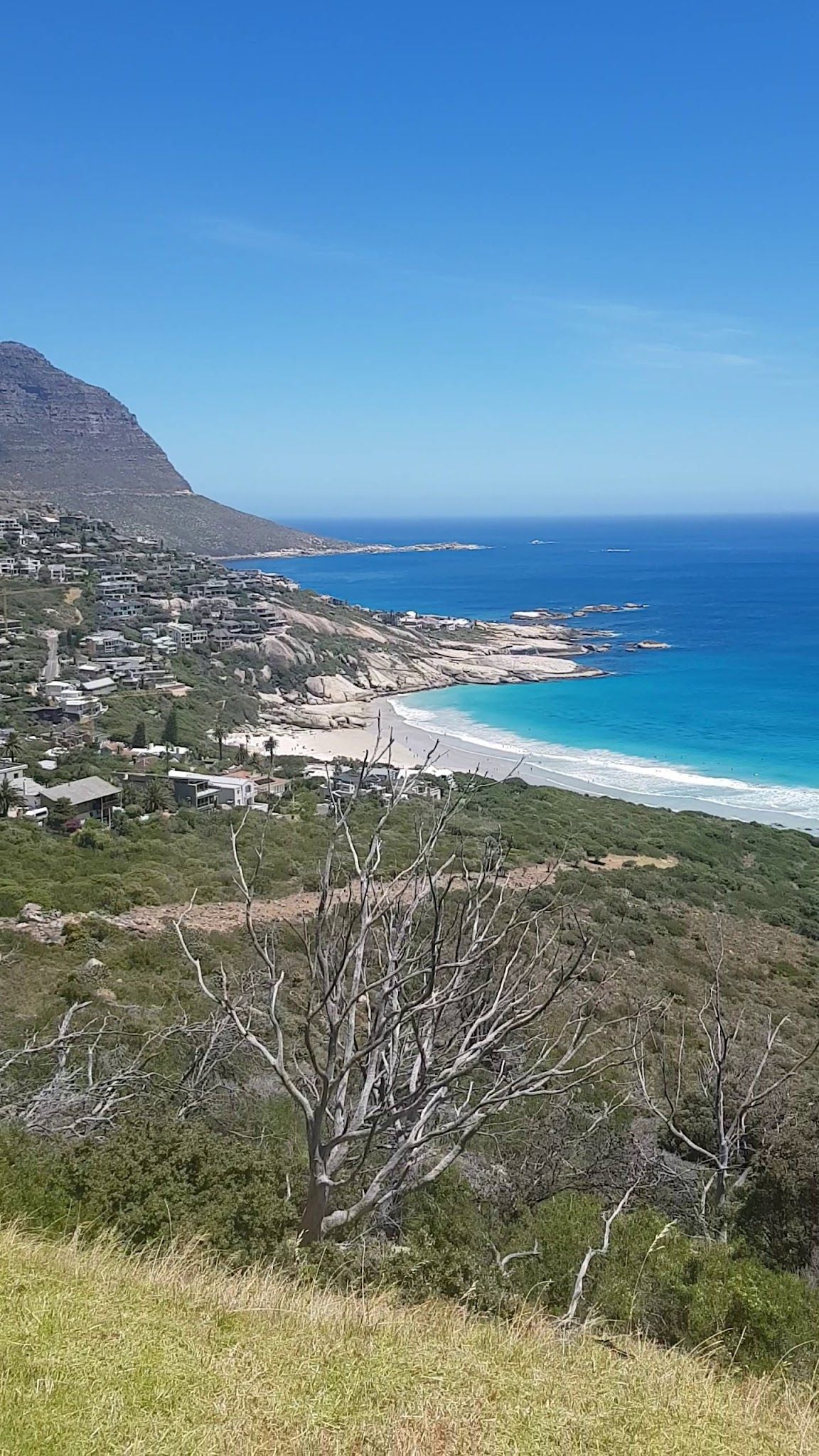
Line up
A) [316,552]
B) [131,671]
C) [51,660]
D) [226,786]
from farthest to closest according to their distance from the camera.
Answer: [316,552], [131,671], [51,660], [226,786]

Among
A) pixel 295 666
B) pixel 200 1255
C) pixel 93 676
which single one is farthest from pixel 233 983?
pixel 295 666

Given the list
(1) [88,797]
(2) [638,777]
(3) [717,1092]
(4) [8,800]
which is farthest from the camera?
(2) [638,777]

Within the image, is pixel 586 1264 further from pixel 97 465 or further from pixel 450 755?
pixel 97 465

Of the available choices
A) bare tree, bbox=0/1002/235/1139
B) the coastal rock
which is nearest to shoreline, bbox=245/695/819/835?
the coastal rock

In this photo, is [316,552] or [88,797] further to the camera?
[316,552]

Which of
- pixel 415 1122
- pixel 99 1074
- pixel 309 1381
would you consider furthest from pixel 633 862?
pixel 309 1381

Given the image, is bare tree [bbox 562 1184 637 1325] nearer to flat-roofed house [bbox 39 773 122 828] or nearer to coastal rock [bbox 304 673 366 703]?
flat-roofed house [bbox 39 773 122 828]

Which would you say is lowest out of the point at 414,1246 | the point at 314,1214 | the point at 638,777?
the point at 638,777
